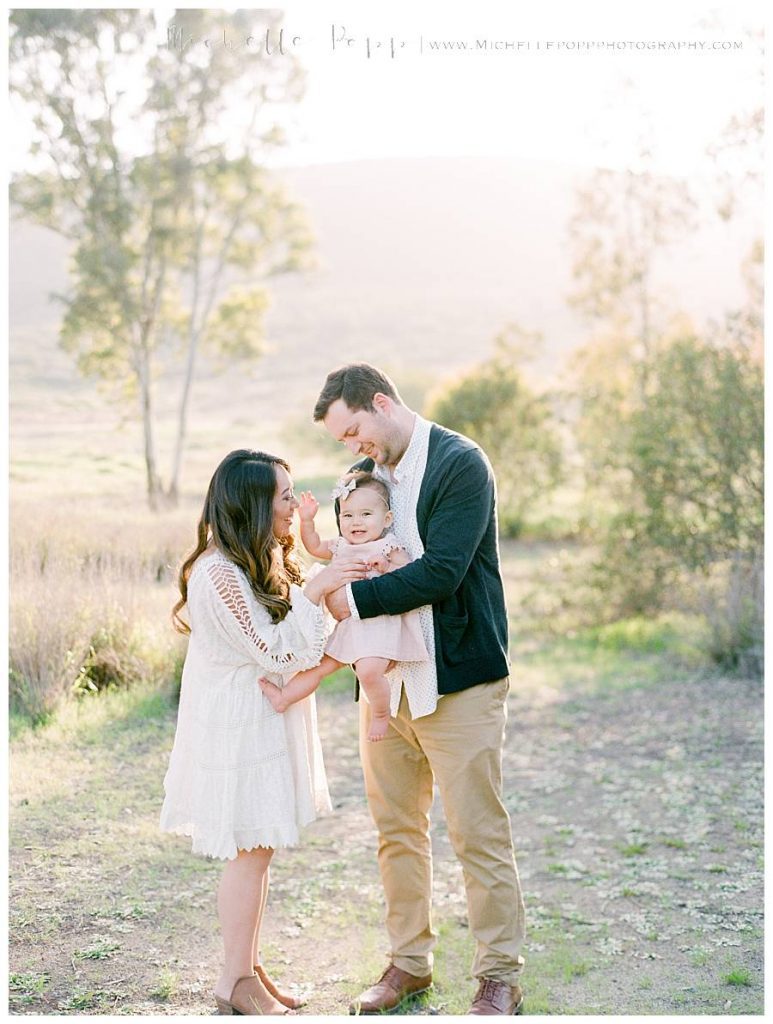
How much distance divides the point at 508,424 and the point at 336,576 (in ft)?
41.8

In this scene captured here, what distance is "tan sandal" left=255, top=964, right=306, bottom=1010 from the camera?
3.06 meters

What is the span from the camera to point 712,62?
852 cm

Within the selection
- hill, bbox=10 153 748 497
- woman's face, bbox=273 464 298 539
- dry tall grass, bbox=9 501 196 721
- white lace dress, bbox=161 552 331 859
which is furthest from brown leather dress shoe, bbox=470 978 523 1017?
hill, bbox=10 153 748 497

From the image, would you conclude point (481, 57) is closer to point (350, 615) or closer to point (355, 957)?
point (350, 615)

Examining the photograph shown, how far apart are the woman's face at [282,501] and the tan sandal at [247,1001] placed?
4.01 feet

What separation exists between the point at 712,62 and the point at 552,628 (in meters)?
4.96

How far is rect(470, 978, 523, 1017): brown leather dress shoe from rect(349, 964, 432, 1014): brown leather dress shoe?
250mm

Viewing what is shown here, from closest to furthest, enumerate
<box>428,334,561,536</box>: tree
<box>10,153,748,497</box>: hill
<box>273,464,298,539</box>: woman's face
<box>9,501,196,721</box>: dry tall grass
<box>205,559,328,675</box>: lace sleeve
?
<box>205,559,328,675</box>: lace sleeve → <box>273,464,298,539</box>: woman's face → <box>9,501,196,721</box>: dry tall grass → <box>428,334,561,536</box>: tree → <box>10,153,748,497</box>: hill

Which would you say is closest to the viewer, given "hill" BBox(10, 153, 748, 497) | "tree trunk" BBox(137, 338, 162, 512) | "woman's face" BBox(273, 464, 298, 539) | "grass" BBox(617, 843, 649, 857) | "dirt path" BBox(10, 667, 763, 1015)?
"woman's face" BBox(273, 464, 298, 539)

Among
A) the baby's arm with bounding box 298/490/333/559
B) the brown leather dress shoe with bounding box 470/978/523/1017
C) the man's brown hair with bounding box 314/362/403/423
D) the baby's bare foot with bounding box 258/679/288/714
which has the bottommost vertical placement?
the brown leather dress shoe with bounding box 470/978/523/1017

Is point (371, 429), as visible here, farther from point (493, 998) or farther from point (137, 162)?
point (137, 162)

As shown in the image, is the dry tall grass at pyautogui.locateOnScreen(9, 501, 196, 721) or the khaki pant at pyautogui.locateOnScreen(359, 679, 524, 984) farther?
the dry tall grass at pyautogui.locateOnScreen(9, 501, 196, 721)

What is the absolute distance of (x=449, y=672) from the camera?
116 inches

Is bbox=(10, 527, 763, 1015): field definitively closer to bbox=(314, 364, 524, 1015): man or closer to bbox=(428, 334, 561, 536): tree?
bbox=(314, 364, 524, 1015): man
